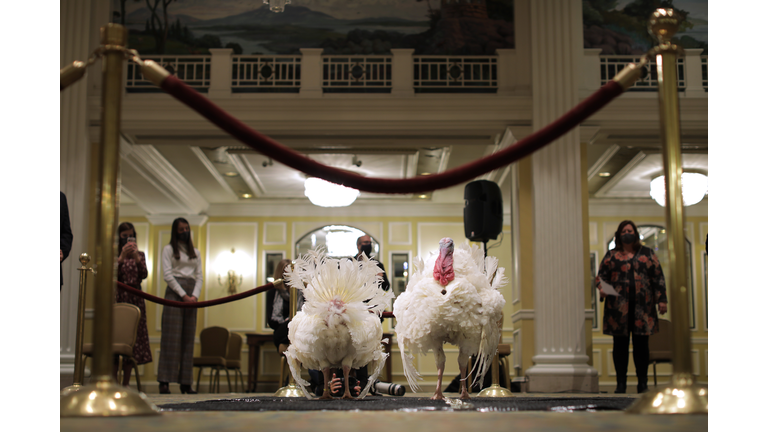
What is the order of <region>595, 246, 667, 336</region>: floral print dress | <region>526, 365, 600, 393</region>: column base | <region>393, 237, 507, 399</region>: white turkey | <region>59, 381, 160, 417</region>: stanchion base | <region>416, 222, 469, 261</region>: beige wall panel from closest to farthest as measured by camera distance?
<region>59, 381, 160, 417</region>: stanchion base < <region>393, 237, 507, 399</region>: white turkey < <region>595, 246, 667, 336</region>: floral print dress < <region>526, 365, 600, 393</region>: column base < <region>416, 222, 469, 261</region>: beige wall panel

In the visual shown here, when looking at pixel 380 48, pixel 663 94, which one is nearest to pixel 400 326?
pixel 663 94

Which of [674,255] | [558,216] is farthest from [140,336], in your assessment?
[674,255]

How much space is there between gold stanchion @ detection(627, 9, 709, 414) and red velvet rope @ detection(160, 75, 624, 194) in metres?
0.19

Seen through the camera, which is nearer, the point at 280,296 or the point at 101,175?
the point at 101,175

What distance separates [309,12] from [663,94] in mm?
6960

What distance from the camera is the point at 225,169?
1080 cm

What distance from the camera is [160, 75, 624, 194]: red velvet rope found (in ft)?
7.06

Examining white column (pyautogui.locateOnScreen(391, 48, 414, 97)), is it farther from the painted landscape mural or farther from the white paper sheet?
the white paper sheet

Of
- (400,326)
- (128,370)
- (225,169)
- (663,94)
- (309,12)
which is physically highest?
(309,12)

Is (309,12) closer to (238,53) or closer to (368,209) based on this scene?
(238,53)

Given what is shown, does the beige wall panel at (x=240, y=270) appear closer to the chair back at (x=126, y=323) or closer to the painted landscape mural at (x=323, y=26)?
the painted landscape mural at (x=323, y=26)

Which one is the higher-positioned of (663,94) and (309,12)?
(309,12)

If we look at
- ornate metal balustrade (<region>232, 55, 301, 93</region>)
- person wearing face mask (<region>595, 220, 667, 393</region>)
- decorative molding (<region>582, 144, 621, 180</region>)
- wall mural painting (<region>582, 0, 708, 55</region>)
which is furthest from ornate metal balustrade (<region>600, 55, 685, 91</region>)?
ornate metal balustrade (<region>232, 55, 301, 93</region>)

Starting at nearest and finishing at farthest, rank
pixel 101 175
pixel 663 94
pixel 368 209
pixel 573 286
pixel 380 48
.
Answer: pixel 101 175
pixel 663 94
pixel 573 286
pixel 380 48
pixel 368 209
